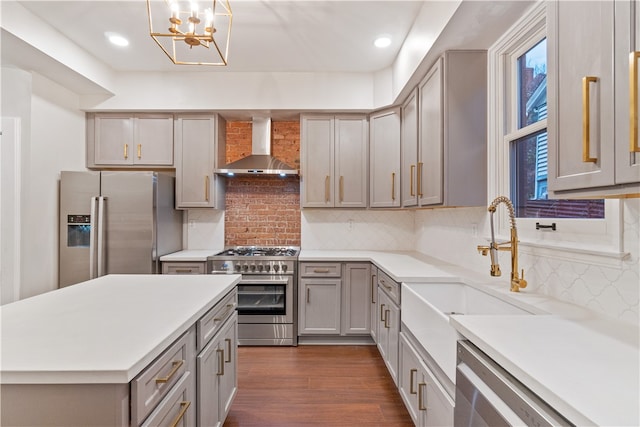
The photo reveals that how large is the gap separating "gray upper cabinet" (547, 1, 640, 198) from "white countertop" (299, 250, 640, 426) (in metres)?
0.47

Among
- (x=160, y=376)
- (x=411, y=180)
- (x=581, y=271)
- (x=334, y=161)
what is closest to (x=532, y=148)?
(x=581, y=271)

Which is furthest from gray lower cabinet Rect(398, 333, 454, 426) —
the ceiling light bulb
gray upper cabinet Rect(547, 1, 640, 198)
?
the ceiling light bulb

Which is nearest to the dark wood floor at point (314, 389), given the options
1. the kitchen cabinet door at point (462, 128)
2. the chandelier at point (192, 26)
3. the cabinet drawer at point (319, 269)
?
the cabinet drawer at point (319, 269)

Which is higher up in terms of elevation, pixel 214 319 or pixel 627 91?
pixel 627 91

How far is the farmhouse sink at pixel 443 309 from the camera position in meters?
1.30

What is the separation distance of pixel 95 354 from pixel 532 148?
2295 millimetres

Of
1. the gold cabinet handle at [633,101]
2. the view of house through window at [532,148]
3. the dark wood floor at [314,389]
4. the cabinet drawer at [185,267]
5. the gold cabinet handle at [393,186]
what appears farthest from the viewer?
the gold cabinet handle at [393,186]

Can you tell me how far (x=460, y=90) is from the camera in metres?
2.19

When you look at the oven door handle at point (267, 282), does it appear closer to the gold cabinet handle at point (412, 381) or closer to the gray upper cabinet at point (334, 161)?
the gray upper cabinet at point (334, 161)

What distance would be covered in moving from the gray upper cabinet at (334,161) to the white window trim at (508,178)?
1501mm

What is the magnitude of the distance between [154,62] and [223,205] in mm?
1657

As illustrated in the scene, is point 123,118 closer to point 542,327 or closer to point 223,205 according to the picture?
point 223,205

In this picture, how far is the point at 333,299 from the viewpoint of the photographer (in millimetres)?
3229

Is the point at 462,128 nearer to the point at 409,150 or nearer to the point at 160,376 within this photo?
the point at 409,150
